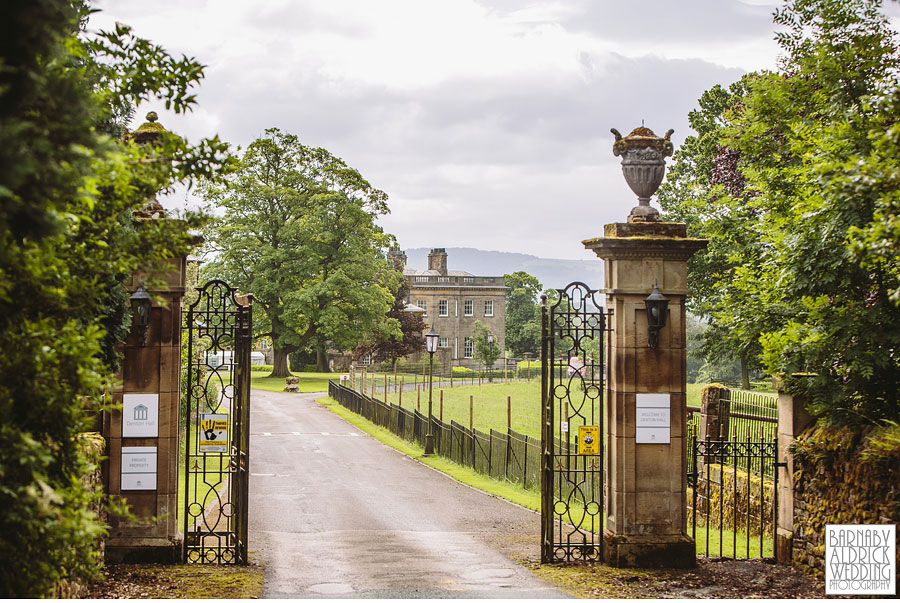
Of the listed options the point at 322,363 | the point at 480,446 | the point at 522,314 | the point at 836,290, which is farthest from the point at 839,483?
the point at 522,314

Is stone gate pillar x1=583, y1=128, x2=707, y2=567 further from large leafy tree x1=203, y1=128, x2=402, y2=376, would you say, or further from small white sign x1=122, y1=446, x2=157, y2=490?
large leafy tree x1=203, y1=128, x2=402, y2=376

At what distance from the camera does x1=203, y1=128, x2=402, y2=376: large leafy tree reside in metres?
45.2

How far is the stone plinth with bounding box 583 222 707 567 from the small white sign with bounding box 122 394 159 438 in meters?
4.73

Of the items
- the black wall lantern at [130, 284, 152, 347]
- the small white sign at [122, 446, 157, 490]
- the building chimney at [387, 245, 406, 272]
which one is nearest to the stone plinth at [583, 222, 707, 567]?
the black wall lantern at [130, 284, 152, 347]

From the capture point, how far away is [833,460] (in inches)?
324

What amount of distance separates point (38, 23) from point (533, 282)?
302 feet

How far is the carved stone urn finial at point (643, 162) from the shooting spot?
9180 millimetres

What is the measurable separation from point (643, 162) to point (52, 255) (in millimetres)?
6471

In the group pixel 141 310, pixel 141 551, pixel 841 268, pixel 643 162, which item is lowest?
pixel 141 551

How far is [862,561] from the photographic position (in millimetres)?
7430

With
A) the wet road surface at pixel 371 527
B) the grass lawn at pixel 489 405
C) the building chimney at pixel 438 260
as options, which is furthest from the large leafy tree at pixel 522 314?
the wet road surface at pixel 371 527

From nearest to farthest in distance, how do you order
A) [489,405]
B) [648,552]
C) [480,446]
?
1. [648,552]
2. [480,446]
3. [489,405]

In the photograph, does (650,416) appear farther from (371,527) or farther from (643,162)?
(371,527)

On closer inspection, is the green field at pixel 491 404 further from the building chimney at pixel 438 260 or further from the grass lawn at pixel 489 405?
the building chimney at pixel 438 260
